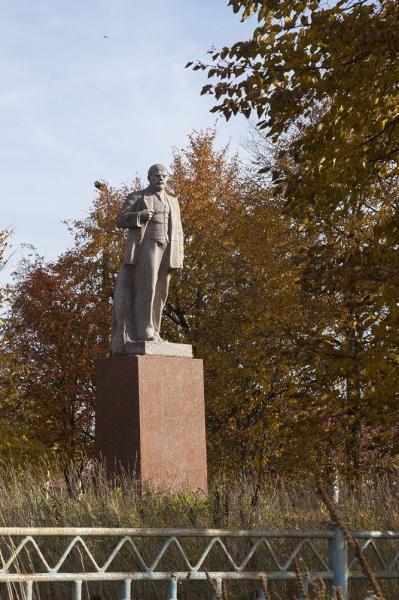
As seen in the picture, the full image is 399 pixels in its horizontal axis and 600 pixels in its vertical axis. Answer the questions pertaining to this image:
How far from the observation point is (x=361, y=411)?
10359 millimetres

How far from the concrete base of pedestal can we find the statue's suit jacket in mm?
1230

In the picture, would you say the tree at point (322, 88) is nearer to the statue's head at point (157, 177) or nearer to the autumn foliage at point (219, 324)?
the statue's head at point (157, 177)

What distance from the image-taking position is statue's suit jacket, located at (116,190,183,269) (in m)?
12.0

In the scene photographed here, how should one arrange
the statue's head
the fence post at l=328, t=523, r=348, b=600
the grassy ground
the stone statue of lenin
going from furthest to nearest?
the statue's head → the stone statue of lenin → the grassy ground → the fence post at l=328, t=523, r=348, b=600

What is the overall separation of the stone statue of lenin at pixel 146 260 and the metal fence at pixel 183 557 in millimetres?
4183

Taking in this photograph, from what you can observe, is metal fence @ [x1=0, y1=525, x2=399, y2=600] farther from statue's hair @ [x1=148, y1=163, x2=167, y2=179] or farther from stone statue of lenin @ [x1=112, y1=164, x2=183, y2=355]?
statue's hair @ [x1=148, y1=163, x2=167, y2=179]

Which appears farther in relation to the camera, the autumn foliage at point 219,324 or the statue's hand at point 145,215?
the autumn foliage at point 219,324

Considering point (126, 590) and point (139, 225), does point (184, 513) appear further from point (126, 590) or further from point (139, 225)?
point (139, 225)

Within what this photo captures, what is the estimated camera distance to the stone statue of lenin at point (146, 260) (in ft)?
39.2

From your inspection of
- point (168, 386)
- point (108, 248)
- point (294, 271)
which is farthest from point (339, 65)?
point (108, 248)

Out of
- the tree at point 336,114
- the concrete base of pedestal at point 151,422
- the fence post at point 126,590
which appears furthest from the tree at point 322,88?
the fence post at point 126,590

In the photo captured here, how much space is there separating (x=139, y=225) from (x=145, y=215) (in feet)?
0.42

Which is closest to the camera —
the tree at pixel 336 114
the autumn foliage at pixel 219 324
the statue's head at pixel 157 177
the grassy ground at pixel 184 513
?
the grassy ground at pixel 184 513

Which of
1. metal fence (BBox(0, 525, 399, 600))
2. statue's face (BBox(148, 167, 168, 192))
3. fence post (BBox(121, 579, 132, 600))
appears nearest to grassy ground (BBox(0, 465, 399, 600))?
metal fence (BBox(0, 525, 399, 600))
